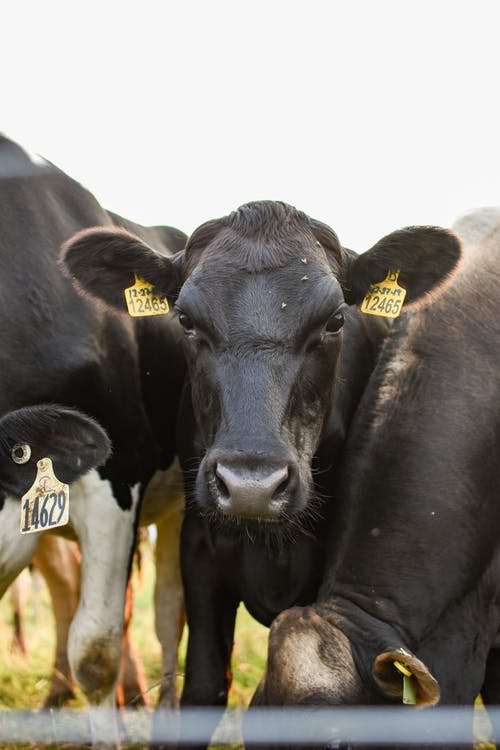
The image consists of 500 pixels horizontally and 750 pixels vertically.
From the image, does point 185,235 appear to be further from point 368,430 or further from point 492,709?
point 492,709

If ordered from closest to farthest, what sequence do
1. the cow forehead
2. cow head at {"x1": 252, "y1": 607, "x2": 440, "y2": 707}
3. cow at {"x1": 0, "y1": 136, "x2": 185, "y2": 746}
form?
1. cow head at {"x1": 252, "y1": 607, "x2": 440, "y2": 707}
2. the cow forehead
3. cow at {"x1": 0, "y1": 136, "x2": 185, "y2": 746}

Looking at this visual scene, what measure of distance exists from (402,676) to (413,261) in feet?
6.15

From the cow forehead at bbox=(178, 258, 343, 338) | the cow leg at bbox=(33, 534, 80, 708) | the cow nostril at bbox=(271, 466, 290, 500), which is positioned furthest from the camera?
the cow leg at bbox=(33, 534, 80, 708)

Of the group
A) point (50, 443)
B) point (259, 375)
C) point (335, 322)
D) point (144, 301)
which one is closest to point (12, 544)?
point (50, 443)

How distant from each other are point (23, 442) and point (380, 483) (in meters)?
1.40

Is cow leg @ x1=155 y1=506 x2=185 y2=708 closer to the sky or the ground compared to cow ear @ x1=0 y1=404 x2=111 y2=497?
closer to the ground

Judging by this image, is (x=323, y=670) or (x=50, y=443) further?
(x=50, y=443)

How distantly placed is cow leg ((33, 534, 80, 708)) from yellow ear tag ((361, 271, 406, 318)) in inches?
116

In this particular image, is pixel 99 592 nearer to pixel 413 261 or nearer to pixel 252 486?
pixel 252 486

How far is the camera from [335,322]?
4.60 meters

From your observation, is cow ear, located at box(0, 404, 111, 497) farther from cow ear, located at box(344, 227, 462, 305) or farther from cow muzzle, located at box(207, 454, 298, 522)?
cow ear, located at box(344, 227, 462, 305)

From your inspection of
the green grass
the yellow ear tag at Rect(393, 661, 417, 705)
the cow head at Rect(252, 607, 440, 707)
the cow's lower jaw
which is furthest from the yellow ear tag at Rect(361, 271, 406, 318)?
the green grass

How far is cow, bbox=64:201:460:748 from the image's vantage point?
13.5 ft

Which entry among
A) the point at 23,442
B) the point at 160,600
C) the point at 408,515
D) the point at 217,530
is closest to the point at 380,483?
the point at 408,515
